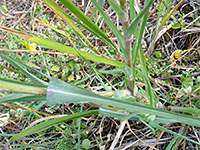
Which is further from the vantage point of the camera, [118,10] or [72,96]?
[118,10]

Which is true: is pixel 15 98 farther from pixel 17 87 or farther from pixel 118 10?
pixel 118 10

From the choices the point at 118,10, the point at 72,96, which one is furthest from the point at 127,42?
the point at 72,96

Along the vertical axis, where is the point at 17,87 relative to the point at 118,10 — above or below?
below

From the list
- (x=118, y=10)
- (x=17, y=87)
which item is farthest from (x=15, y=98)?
(x=118, y=10)

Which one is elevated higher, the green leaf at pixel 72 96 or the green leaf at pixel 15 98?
the green leaf at pixel 72 96

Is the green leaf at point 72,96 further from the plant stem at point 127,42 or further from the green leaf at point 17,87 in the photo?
the plant stem at point 127,42

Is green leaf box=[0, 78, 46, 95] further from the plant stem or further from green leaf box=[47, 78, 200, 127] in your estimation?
the plant stem

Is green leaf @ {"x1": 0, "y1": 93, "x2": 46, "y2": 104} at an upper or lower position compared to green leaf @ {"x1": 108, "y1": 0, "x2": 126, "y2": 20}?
lower

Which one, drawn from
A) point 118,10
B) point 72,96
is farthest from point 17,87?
point 118,10

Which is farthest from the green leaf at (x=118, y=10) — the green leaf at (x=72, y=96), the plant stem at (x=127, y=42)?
the green leaf at (x=72, y=96)

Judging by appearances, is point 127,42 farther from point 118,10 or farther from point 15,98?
point 15,98

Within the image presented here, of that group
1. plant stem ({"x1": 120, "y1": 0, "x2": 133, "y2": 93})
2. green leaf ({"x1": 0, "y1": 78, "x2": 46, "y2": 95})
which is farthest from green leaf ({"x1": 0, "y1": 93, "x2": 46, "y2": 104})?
plant stem ({"x1": 120, "y1": 0, "x2": 133, "y2": 93})
